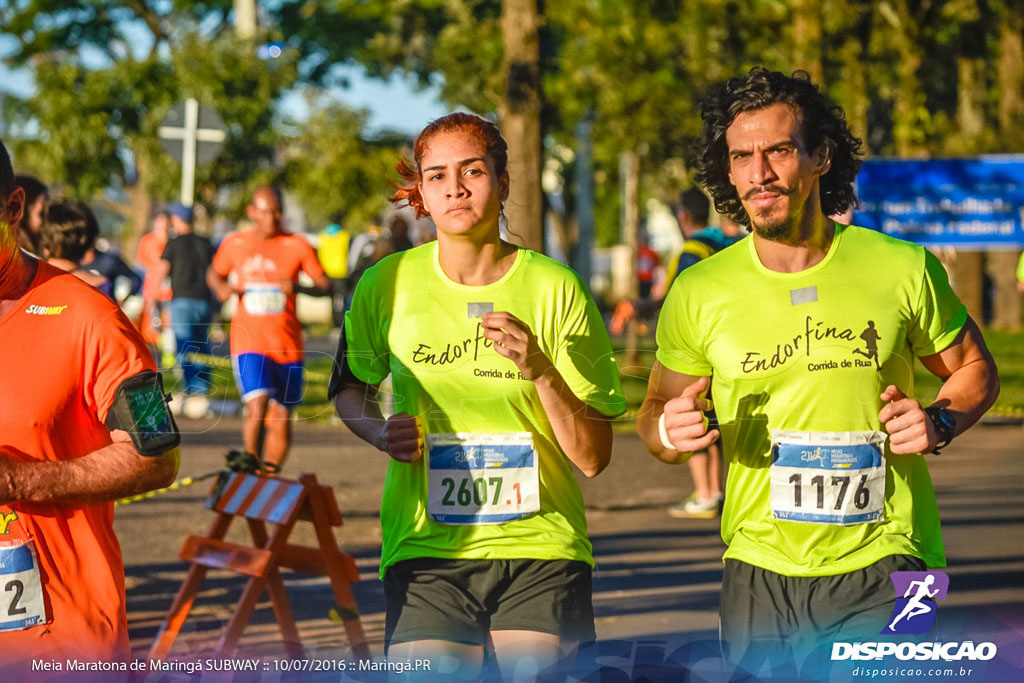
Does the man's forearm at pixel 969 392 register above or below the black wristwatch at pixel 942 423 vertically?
above

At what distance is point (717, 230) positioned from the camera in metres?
9.30

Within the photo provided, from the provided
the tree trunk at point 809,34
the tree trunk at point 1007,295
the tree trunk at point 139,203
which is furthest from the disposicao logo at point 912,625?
the tree trunk at point 139,203

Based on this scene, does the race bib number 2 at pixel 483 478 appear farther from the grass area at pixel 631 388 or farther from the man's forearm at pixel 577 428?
the grass area at pixel 631 388

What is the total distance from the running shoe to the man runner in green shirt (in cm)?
609

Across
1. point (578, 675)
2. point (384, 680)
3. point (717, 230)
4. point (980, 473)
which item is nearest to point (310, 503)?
point (384, 680)

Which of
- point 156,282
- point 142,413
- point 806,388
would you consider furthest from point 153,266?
point 142,413

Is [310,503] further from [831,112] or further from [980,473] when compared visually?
[980,473]

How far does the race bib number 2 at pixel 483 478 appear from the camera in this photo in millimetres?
3766

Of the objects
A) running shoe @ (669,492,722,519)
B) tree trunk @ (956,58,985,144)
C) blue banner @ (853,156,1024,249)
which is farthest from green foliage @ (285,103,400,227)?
running shoe @ (669,492,722,519)

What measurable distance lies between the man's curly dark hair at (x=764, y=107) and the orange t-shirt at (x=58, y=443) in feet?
5.49

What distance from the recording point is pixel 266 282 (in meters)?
9.96

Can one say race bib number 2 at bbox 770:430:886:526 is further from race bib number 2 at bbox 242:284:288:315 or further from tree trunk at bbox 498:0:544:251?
tree trunk at bbox 498:0:544:251

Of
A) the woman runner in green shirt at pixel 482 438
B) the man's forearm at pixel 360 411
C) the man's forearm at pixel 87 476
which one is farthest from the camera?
the man's forearm at pixel 360 411

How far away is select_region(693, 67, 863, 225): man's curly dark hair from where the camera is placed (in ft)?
12.4
